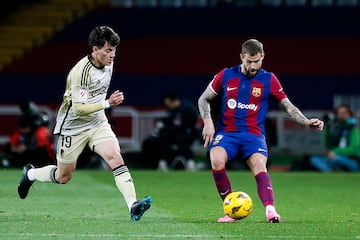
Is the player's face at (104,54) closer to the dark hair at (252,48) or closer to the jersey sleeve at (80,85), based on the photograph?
the jersey sleeve at (80,85)

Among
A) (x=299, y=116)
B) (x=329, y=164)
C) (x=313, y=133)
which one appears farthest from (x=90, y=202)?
(x=313, y=133)

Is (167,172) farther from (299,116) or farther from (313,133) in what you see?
(299,116)

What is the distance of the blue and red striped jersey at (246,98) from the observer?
38.4ft

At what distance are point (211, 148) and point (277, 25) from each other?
575 inches

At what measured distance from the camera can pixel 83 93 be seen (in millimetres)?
11445

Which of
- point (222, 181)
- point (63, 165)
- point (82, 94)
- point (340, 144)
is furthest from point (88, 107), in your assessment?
point (340, 144)

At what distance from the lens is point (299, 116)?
460 inches

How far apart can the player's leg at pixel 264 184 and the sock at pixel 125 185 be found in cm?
123

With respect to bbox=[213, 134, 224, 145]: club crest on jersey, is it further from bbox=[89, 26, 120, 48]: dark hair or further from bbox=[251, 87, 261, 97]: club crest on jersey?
bbox=[89, 26, 120, 48]: dark hair

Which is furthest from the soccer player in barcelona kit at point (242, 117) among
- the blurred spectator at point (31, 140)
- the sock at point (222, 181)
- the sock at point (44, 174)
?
the blurred spectator at point (31, 140)

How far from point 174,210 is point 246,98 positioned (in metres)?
2.01

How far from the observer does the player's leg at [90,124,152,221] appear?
11.2 metres

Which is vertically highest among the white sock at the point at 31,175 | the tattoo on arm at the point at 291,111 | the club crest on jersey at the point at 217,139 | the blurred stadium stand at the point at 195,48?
the tattoo on arm at the point at 291,111

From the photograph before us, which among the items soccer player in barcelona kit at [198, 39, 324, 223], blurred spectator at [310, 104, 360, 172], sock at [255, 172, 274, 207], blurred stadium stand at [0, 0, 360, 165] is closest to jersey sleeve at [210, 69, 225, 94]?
soccer player in barcelona kit at [198, 39, 324, 223]
